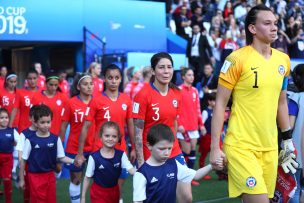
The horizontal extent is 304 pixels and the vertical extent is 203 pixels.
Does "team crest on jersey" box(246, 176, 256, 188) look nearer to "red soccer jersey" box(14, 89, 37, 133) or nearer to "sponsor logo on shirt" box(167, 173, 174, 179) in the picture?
"sponsor logo on shirt" box(167, 173, 174, 179)

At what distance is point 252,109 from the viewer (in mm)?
5031

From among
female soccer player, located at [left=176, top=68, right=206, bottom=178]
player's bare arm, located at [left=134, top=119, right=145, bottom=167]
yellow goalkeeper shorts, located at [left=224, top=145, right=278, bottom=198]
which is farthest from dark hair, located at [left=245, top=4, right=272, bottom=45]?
female soccer player, located at [left=176, top=68, right=206, bottom=178]

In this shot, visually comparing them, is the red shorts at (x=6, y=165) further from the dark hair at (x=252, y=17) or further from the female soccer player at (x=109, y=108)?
the dark hair at (x=252, y=17)

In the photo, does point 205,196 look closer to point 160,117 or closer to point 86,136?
point 86,136

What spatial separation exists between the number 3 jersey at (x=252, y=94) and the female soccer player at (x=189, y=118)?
5.41 meters

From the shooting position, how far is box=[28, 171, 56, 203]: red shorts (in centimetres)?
705

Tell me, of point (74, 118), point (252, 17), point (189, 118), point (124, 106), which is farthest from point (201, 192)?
point (252, 17)

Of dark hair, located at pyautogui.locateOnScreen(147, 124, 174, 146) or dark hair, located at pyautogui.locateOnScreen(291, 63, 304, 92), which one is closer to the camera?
dark hair, located at pyautogui.locateOnScreen(147, 124, 174, 146)

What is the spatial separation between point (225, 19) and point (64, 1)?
7.78 m

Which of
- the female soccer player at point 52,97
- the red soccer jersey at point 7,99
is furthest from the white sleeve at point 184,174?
the red soccer jersey at point 7,99

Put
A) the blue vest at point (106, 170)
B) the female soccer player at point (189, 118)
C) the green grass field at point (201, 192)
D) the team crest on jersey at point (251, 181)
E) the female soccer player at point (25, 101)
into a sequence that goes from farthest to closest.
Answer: the female soccer player at point (189, 118) → the female soccer player at point (25, 101) → the green grass field at point (201, 192) → the blue vest at point (106, 170) → the team crest on jersey at point (251, 181)

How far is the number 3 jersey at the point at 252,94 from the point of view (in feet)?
16.4

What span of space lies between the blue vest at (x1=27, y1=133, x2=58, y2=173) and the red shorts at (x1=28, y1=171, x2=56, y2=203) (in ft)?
0.21

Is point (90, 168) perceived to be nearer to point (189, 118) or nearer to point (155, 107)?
point (155, 107)
